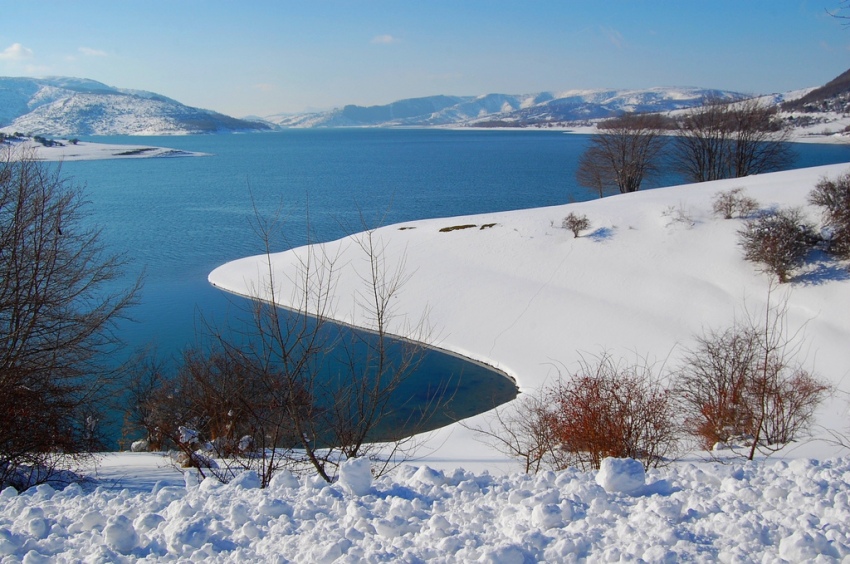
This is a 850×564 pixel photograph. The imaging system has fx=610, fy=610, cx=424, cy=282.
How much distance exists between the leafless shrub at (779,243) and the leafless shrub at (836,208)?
2.43 ft

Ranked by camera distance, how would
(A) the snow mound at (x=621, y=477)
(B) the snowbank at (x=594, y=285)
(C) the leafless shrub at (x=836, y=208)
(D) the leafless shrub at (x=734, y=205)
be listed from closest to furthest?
1. (A) the snow mound at (x=621, y=477)
2. (B) the snowbank at (x=594, y=285)
3. (C) the leafless shrub at (x=836, y=208)
4. (D) the leafless shrub at (x=734, y=205)

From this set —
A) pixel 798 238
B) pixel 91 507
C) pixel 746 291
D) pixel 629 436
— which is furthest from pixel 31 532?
pixel 798 238

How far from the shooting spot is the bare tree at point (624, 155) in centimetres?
4203

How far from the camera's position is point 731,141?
4294 centimetres

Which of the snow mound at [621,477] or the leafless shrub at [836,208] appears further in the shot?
the leafless shrub at [836,208]

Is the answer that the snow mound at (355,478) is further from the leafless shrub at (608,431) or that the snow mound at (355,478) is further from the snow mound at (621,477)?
the leafless shrub at (608,431)

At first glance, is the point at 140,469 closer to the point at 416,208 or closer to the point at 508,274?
the point at 508,274

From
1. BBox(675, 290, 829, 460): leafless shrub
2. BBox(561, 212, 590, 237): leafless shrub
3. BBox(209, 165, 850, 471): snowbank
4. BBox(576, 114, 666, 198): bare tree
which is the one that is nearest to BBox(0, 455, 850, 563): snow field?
BBox(675, 290, 829, 460): leafless shrub

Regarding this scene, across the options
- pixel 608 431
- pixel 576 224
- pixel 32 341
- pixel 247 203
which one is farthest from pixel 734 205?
pixel 247 203

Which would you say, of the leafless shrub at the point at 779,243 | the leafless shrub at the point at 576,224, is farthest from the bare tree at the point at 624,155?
the leafless shrub at the point at 779,243

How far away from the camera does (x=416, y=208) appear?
4144 cm

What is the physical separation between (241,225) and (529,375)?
26.0 m

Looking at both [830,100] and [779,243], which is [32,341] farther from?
[830,100]

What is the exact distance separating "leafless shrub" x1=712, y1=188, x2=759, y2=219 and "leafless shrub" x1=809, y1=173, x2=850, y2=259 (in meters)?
2.04
